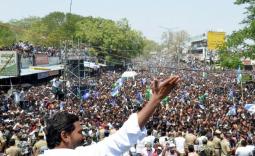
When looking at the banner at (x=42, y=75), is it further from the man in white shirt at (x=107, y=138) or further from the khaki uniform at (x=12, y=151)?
the man in white shirt at (x=107, y=138)

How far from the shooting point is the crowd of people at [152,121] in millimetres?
10136

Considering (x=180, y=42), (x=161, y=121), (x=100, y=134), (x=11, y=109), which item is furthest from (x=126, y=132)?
(x=180, y=42)

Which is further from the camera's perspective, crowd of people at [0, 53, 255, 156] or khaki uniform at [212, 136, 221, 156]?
khaki uniform at [212, 136, 221, 156]

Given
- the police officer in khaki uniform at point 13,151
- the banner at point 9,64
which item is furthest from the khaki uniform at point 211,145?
the banner at point 9,64

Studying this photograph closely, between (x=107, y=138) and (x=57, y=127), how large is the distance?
0.94 feet

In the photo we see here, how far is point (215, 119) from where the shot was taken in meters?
16.7

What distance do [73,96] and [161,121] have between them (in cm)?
861

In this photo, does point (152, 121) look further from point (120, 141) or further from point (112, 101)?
point (120, 141)

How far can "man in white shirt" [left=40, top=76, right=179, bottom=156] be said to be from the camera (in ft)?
5.88

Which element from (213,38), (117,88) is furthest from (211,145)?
(213,38)

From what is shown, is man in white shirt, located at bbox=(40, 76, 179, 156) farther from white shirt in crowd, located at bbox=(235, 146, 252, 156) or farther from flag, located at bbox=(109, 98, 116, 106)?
flag, located at bbox=(109, 98, 116, 106)

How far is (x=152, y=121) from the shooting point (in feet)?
52.3

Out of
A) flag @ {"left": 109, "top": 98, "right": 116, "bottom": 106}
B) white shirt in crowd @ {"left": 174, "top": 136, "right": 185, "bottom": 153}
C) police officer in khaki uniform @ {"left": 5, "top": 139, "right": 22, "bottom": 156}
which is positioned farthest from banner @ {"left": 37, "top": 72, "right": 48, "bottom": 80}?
police officer in khaki uniform @ {"left": 5, "top": 139, "right": 22, "bottom": 156}

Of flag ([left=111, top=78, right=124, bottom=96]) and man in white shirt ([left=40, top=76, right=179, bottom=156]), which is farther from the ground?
man in white shirt ([left=40, top=76, right=179, bottom=156])
